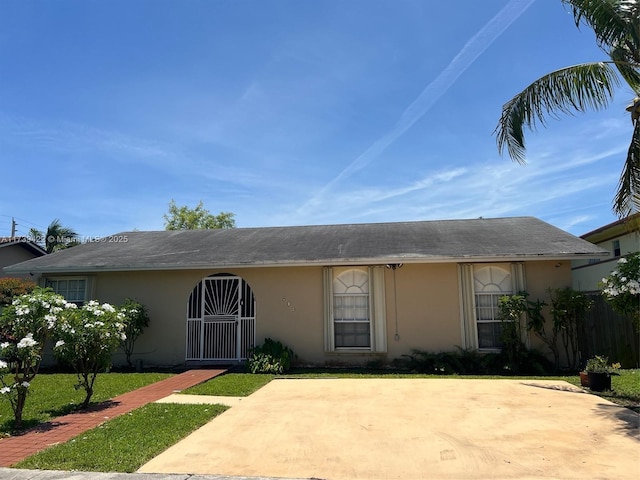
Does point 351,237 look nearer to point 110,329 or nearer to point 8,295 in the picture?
point 110,329

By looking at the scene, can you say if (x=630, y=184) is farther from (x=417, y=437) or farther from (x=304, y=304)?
(x=304, y=304)

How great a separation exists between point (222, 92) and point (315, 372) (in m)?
7.62

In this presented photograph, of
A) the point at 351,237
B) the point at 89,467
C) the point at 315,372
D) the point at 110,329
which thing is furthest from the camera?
the point at 351,237

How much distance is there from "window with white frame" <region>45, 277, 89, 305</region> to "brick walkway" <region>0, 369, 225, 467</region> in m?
4.74

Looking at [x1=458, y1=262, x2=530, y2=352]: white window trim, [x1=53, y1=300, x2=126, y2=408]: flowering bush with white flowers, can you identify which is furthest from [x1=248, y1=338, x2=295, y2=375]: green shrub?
[x1=458, y1=262, x2=530, y2=352]: white window trim

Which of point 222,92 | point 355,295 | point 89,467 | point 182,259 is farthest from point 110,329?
point 222,92

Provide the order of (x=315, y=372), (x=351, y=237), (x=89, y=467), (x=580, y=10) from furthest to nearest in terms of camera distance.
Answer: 1. (x=351, y=237)
2. (x=315, y=372)
3. (x=580, y=10)
4. (x=89, y=467)

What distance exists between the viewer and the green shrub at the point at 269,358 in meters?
10.6

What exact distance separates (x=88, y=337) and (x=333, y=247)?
685 centimetres

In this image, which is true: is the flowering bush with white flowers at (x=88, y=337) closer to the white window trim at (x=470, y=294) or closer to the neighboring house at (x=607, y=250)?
the white window trim at (x=470, y=294)

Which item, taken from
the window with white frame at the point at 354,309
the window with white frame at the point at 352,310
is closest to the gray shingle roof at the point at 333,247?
the window with white frame at the point at 354,309

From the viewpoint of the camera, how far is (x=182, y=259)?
12.1 meters

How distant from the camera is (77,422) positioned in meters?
6.40

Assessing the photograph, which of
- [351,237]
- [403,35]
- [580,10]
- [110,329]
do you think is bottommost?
[110,329]
